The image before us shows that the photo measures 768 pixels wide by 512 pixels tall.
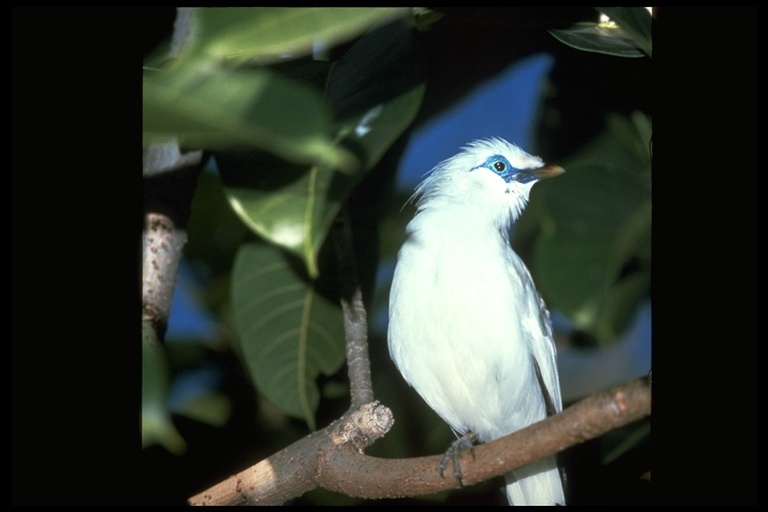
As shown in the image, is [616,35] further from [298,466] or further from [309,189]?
[298,466]

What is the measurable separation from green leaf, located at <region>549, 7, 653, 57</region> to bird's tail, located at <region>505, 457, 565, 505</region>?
0.95m

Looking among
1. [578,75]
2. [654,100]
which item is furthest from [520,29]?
[654,100]

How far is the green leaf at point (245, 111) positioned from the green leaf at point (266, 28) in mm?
111

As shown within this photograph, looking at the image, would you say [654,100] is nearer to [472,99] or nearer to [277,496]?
[472,99]

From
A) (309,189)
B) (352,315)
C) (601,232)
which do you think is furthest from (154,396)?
(601,232)

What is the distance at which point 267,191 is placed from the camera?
1.20 m

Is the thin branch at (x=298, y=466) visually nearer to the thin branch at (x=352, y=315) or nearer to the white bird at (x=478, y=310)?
the thin branch at (x=352, y=315)

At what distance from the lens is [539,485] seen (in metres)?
1.88

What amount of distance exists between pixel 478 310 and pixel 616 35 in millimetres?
639

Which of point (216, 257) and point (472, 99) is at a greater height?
point (472, 99)

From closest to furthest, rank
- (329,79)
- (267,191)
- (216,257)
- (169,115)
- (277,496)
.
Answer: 1. (169,115)
2. (267,191)
3. (329,79)
4. (277,496)
5. (216,257)

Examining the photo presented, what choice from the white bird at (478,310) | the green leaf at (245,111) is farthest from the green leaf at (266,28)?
the white bird at (478,310)

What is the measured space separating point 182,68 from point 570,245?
0.86m

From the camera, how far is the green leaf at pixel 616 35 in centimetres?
124
